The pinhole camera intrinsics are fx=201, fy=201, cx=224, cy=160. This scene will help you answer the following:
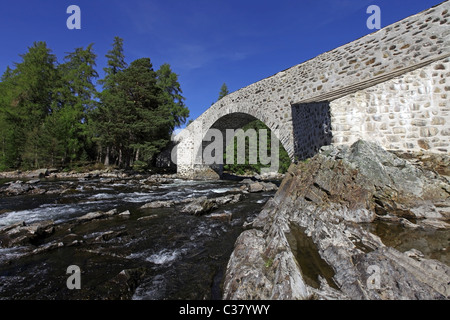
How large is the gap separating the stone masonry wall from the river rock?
1.66 ft

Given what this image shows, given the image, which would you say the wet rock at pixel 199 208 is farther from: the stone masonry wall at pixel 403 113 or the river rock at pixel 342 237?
the stone masonry wall at pixel 403 113

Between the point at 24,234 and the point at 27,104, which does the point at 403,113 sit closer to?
the point at 24,234

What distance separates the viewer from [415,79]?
471 centimetres

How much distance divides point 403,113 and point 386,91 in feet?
2.12

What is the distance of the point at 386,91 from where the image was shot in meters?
4.84

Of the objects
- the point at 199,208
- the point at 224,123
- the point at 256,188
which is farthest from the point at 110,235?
the point at 224,123

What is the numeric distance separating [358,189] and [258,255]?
2.60m

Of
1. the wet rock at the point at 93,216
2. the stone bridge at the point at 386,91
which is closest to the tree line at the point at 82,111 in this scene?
the wet rock at the point at 93,216

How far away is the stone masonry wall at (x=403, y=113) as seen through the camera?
4.51 metres

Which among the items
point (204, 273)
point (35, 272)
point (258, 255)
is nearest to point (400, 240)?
point (258, 255)

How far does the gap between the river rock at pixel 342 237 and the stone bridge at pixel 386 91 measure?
26.8 inches

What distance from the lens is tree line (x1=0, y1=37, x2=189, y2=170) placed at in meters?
18.9

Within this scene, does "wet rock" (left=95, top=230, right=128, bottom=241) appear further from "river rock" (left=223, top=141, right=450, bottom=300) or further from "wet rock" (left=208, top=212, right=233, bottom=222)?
"river rock" (left=223, top=141, right=450, bottom=300)

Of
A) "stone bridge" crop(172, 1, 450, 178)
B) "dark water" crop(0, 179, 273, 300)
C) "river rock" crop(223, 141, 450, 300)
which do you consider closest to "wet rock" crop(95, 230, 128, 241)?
"dark water" crop(0, 179, 273, 300)
